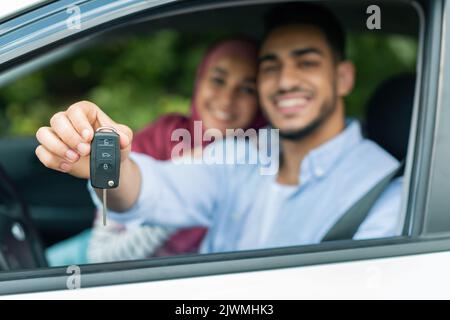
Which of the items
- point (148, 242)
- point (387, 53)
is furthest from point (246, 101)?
point (387, 53)

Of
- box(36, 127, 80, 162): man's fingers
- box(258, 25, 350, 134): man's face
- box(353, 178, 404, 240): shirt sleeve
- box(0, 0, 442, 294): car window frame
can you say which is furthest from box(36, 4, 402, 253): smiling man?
box(36, 127, 80, 162): man's fingers

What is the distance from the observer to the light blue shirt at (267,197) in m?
2.39

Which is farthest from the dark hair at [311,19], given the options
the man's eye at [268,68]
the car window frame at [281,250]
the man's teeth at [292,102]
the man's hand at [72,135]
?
the man's hand at [72,135]

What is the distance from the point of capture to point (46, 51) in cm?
172

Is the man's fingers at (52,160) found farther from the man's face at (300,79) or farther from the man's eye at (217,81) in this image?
the man's eye at (217,81)

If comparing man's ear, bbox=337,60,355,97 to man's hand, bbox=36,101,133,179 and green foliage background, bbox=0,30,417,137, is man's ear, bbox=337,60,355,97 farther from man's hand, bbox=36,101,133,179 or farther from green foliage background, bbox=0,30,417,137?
green foliage background, bbox=0,30,417,137

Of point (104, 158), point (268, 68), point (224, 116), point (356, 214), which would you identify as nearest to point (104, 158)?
point (104, 158)

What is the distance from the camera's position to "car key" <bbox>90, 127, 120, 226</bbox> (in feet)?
5.15

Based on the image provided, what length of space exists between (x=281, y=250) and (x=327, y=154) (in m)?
0.95

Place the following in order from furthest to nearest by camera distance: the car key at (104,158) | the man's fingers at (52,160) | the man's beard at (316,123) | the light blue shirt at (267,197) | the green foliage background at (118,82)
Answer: the green foliage background at (118,82) → the man's beard at (316,123) → the light blue shirt at (267,197) → the man's fingers at (52,160) → the car key at (104,158)

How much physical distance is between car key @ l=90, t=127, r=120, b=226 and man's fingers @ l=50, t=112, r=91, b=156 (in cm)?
5

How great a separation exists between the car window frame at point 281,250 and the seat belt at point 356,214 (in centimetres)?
23

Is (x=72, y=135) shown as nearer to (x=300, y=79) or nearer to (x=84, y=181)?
(x=300, y=79)

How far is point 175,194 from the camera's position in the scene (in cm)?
273
